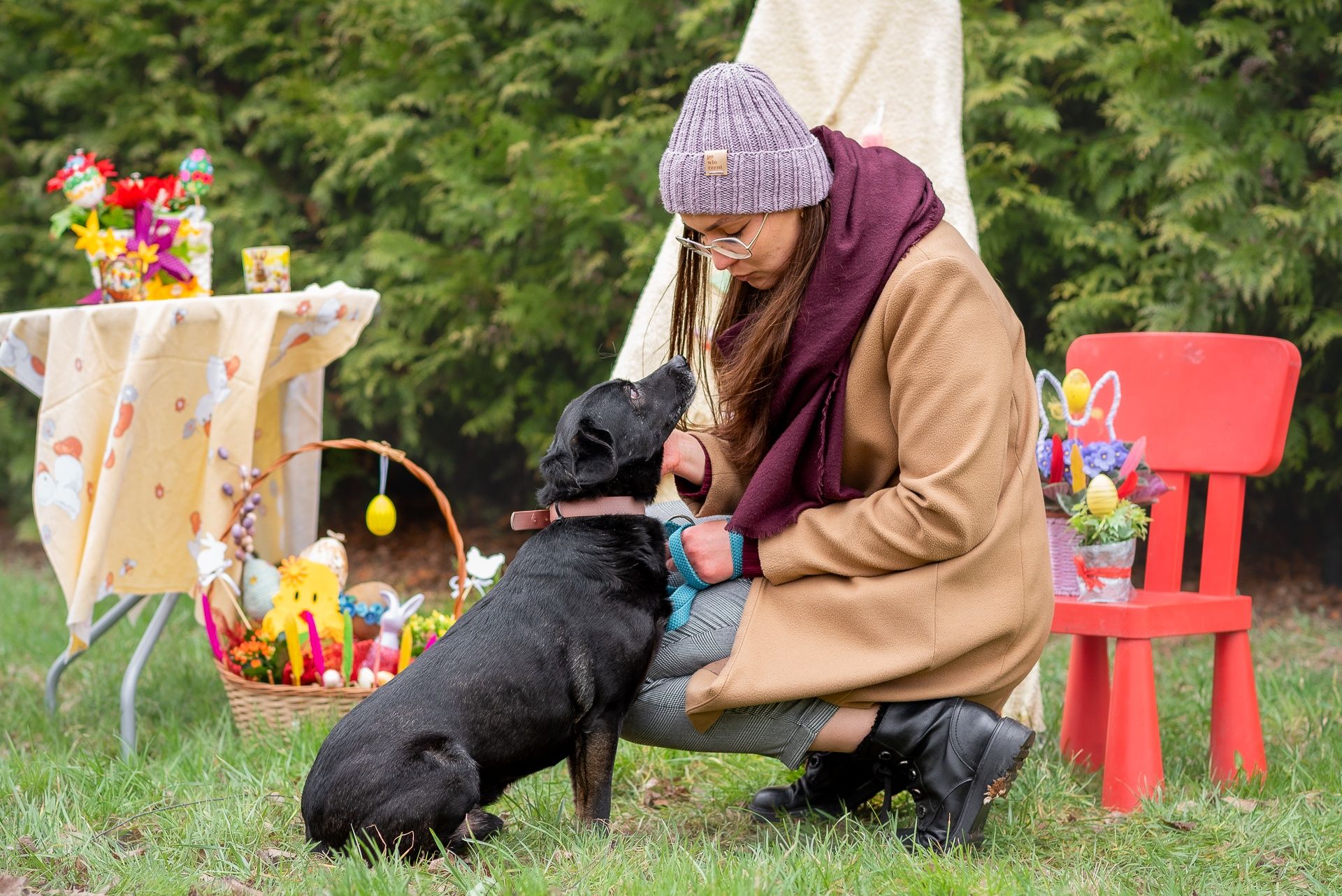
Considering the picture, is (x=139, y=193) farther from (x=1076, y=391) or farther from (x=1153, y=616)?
(x=1153, y=616)

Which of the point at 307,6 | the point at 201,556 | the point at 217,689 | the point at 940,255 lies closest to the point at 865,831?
the point at 940,255

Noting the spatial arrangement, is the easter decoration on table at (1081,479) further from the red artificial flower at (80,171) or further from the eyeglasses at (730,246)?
the red artificial flower at (80,171)

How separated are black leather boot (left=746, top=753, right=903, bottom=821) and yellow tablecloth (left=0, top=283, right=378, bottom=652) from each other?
1.81m

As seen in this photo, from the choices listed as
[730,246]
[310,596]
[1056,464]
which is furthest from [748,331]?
A: [310,596]

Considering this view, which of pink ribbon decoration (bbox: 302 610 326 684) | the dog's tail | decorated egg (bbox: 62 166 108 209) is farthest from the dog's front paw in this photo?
decorated egg (bbox: 62 166 108 209)

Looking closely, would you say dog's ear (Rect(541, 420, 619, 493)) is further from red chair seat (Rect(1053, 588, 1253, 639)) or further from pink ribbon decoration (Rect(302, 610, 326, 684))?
pink ribbon decoration (Rect(302, 610, 326, 684))

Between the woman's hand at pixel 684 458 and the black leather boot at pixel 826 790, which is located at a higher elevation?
the woman's hand at pixel 684 458

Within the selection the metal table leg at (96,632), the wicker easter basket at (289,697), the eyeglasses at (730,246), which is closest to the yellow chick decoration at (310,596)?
the wicker easter basket at (289,697)

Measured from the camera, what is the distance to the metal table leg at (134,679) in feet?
11.7

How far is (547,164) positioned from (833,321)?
3.30 m

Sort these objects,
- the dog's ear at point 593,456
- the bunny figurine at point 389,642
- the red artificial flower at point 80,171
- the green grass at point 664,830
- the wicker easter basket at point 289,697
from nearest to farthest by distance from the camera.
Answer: the green grass at point 664,830, the dog's ear at point 593,456, the wicker easter basket at point 289,697, the bunny figurine at point 389,642, the red artificial flower at point 80,171

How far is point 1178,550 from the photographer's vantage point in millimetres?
3412

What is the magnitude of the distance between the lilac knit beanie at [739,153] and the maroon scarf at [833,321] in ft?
0.36

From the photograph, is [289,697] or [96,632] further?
[96,632]
